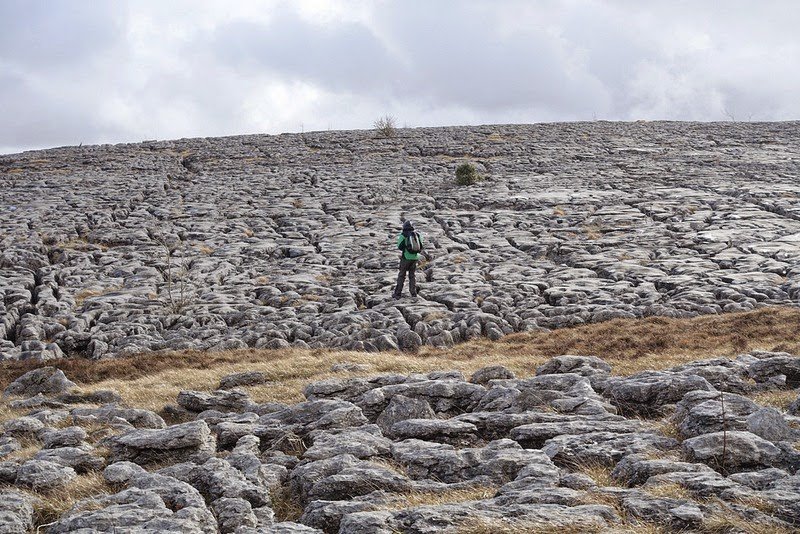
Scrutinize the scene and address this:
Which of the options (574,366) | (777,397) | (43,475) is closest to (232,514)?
(43,475)

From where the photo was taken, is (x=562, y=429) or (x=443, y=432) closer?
(x=562, y=429)

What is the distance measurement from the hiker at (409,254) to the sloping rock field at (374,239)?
516 mm

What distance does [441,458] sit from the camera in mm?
9695

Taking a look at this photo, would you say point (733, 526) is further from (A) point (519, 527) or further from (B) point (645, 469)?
(A) point (519, 527)

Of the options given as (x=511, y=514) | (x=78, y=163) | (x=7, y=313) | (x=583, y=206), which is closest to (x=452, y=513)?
(x=511, y=514)

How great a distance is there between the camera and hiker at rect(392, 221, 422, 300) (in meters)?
23.2

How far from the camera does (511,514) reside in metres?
7.40

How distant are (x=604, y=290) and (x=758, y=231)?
10.7m

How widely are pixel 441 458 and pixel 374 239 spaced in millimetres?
22297

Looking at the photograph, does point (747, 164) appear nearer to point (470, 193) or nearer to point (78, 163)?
point (470, 193)

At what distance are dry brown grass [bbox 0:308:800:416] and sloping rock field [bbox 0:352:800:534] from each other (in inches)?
79.4

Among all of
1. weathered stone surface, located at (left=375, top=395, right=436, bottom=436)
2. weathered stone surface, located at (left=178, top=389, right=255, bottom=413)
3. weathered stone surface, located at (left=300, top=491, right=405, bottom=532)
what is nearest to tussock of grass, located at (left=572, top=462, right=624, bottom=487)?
weathered stone surface, located at (left=300, top=491, right=405, bottom=532)

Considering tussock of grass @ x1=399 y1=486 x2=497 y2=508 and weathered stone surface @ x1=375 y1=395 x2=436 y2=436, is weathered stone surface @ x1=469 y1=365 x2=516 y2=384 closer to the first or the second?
weathered stone surface @ x1=375 y1=395 x2=436 y2=436

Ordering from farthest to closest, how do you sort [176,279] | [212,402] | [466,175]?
[466,175] → [176,279] → [212,402]
